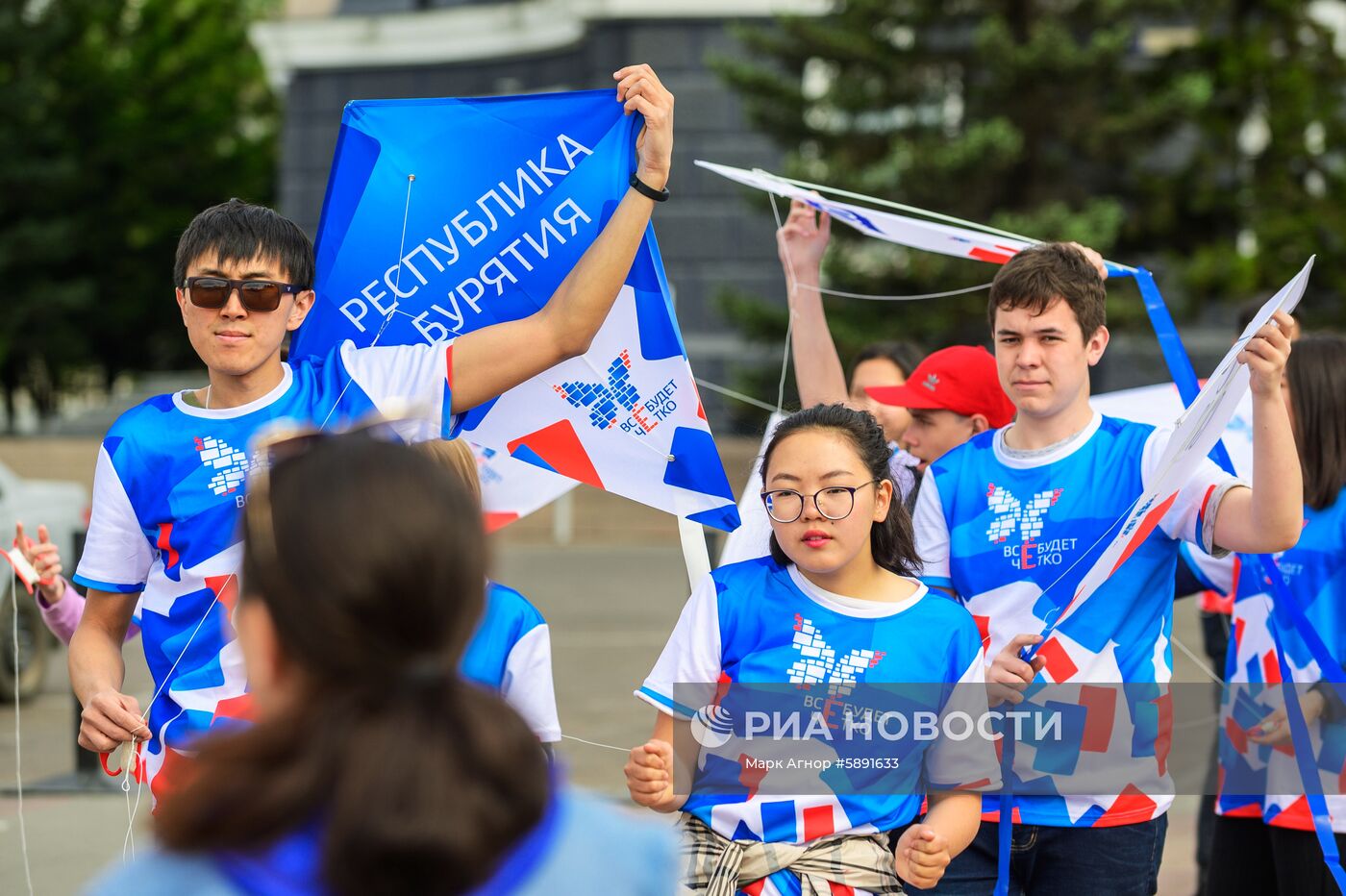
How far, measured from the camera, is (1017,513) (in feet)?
11.0

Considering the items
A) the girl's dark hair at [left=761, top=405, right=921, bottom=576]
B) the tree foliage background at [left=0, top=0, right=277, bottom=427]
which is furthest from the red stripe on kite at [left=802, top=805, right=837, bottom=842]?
the tree foliage background at [left=0, top=0, right=277, bottom=427]

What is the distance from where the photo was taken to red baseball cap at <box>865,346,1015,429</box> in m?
4.14

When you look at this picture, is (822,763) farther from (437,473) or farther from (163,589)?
(437,473)

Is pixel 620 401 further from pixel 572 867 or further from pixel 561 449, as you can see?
pixel 572 867

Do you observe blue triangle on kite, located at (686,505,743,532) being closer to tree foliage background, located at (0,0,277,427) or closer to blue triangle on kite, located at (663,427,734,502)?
blue triangle on kite, located at (663,427,734,502)

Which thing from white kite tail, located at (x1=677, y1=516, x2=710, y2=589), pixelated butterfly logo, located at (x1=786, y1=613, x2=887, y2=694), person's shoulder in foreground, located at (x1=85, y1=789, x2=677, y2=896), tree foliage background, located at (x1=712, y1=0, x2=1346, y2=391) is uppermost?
tree foliage background, located at (x1=712, y1=0, x2=1346, y2=391)

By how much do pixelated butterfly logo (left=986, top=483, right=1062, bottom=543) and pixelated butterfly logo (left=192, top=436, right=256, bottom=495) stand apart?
155cm

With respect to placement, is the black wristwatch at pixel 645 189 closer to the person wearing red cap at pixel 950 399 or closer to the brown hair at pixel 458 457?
the brown hair at pixel 458 457

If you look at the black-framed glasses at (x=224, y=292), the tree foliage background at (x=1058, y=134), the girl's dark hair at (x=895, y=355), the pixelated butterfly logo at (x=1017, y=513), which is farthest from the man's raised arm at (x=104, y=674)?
the tree foliage background at (x=1058, y=134)

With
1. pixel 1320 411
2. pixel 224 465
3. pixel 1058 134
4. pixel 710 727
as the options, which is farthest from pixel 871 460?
pixel 1058 134

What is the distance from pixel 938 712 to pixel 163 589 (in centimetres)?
149

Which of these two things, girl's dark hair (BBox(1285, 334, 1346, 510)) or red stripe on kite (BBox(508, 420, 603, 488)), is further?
girl's dark hair (BBox(1285, 334, 1346, 510))

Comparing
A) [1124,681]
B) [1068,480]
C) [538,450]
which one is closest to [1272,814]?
[1124,681]

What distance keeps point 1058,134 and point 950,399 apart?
12909 millimetres
